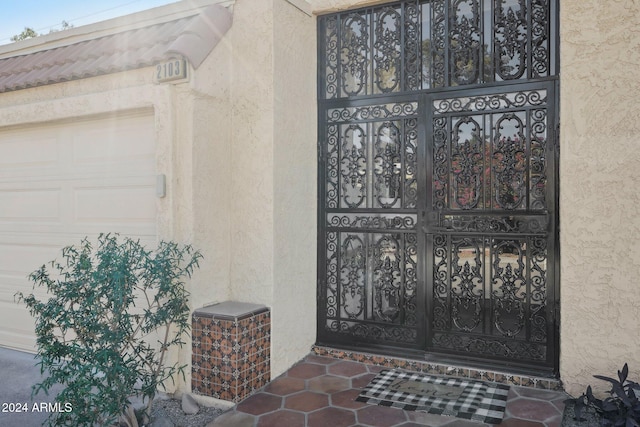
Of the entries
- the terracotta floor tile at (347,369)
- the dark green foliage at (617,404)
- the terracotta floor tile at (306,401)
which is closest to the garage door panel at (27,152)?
the terracotta floor tile at (306,401)

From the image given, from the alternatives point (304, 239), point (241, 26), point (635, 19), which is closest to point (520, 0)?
point (635, 19)

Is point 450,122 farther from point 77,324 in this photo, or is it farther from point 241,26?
point 77,324

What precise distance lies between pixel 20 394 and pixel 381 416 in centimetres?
370

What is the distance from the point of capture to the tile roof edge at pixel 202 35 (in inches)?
180

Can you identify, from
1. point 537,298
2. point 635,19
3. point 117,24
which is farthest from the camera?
point 117,24

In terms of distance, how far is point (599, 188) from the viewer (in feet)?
14.1

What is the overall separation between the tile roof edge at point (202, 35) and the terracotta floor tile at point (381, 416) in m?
3.63

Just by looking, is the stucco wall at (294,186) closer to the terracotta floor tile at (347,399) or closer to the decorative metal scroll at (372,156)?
the decorative metal scroll at (372,156)

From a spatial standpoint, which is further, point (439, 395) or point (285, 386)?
point (285, 386)

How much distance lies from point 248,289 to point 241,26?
287 cm

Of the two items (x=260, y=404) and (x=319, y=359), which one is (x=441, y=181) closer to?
(x=319, y=359)

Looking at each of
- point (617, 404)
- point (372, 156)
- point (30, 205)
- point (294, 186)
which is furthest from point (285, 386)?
point (30, 205)

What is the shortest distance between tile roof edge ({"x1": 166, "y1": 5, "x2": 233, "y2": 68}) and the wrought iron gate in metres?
1.30

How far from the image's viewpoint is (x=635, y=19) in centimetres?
417
